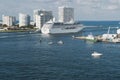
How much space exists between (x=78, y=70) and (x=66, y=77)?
616 centimetres

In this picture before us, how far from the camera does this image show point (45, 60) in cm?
7175

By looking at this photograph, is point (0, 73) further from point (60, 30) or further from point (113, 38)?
point (60, 30)

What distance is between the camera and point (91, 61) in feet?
230

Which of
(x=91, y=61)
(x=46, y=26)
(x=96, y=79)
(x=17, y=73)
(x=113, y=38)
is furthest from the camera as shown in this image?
(x=46, y=26)

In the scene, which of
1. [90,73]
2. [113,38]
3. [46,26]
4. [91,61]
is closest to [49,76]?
[90,73]

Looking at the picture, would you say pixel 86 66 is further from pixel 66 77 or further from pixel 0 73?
pixel 0 73

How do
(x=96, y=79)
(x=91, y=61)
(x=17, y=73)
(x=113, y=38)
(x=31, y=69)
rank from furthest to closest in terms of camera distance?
(x=113, y=38)
(x=91, y=61)
(x=31, y=69)
(x=17, y=73)
(x=96, y=79)

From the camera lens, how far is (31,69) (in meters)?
60.4

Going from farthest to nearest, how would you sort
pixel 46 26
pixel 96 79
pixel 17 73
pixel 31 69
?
pixel 46 26, pixel 31 69, pixel 17 73, pixel 96 79

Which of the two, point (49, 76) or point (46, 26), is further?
point (46, 26)

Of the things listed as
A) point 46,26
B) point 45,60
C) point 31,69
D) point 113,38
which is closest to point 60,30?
point 46,26

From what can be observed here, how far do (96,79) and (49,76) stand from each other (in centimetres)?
690

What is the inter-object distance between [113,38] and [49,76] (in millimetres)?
67927

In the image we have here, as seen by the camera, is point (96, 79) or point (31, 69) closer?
point (96, 79)
